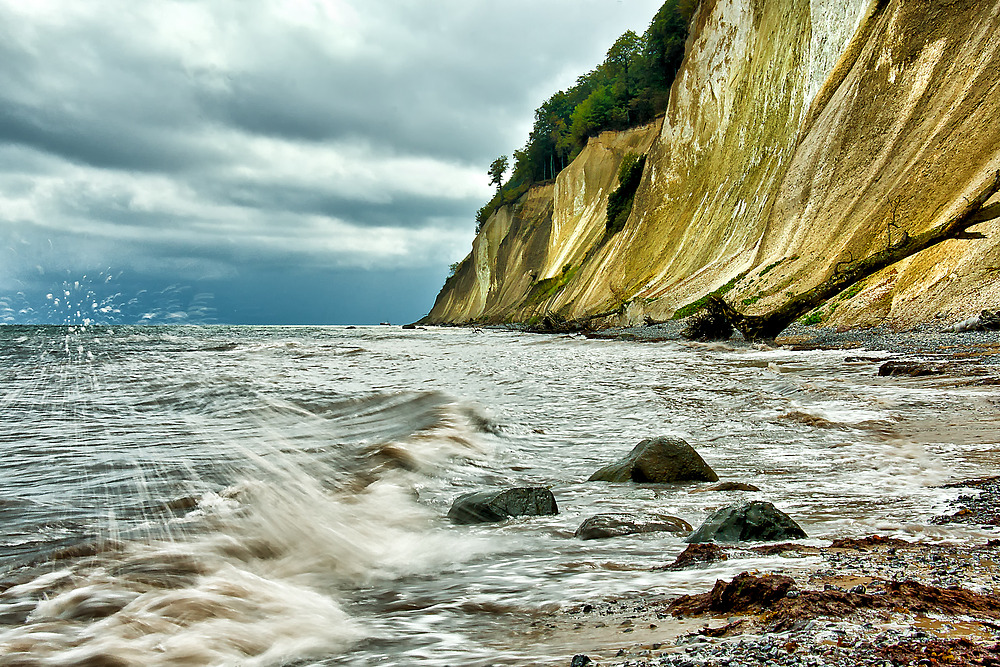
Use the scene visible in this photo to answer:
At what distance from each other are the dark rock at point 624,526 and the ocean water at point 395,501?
0.39 ft

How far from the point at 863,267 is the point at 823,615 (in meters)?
16.9

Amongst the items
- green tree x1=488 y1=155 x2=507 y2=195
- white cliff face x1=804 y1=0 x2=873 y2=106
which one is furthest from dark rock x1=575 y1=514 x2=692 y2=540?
green tree x1=488 y1=155 x2=507 y2=195

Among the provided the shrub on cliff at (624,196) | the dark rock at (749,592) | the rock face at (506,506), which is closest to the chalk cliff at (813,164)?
the shrub on cliff at (624,196)

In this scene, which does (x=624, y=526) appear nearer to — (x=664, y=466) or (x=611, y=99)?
(x=664, y=466)

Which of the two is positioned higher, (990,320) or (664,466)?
(990,320)

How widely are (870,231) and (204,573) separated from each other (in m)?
20.4

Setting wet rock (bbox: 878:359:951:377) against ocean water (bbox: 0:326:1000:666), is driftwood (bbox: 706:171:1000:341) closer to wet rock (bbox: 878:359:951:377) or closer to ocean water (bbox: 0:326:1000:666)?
ocean water (bbox: 0:326:1000:666)

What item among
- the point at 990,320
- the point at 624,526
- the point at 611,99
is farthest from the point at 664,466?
the point at 611,99

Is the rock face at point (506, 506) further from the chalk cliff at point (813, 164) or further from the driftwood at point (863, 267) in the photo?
the driftwood at point (863, 267)

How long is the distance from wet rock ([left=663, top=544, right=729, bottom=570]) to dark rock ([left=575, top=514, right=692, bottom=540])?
25.9 inches

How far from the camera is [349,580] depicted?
11.5 feet

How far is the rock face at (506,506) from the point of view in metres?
4.30

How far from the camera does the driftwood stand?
566 inches

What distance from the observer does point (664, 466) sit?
5023mm
